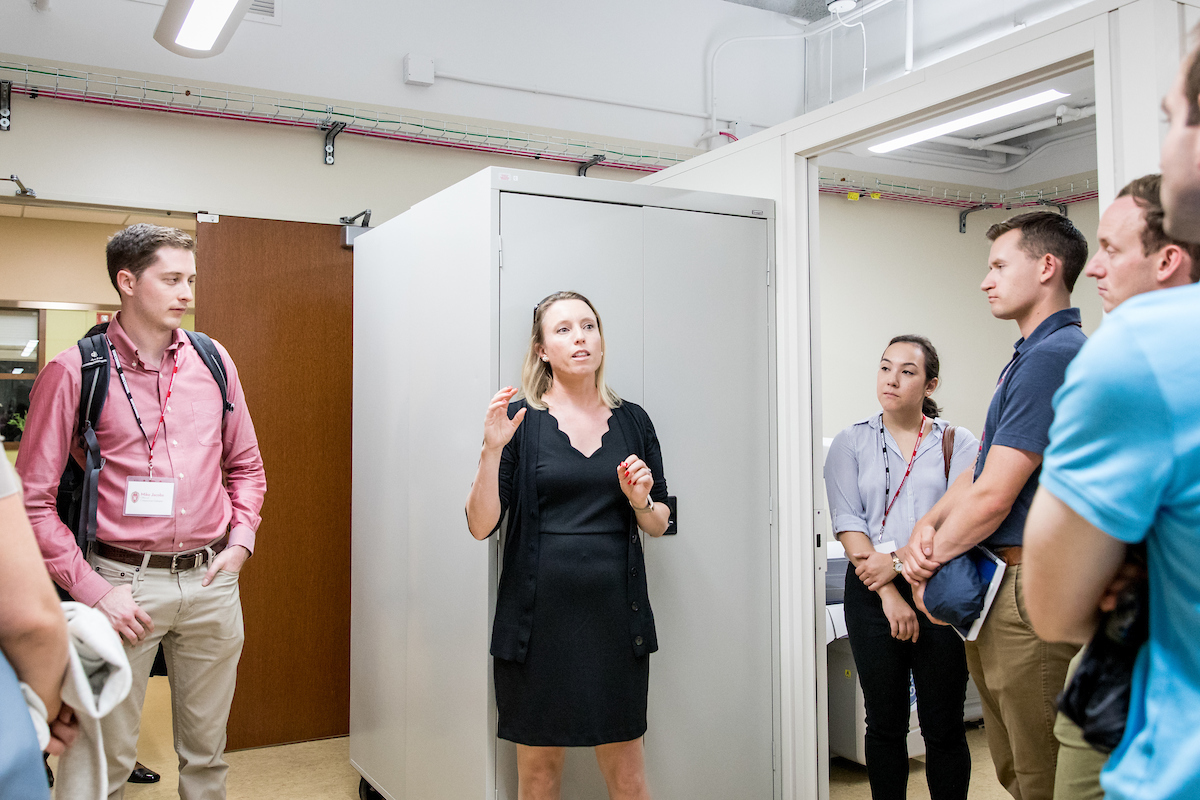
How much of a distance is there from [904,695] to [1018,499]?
94 centimetres

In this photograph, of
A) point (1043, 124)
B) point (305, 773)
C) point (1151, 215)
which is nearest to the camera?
point (1151, 215)

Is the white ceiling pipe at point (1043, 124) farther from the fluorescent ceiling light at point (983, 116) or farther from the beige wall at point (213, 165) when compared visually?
the beige wall at point (213, 165)

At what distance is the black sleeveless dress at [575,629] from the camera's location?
7.24 ft

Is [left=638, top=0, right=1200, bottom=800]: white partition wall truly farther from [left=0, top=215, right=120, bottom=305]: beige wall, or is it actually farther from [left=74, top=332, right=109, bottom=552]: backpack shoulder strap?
[left=0, top=215, right=120, bottom=305]: beige wall

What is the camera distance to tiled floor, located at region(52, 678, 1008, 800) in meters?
3.17

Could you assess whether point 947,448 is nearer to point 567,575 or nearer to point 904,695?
point 904,695

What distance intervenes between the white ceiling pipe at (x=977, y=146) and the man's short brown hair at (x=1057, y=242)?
135 inches

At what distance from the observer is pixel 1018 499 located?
1.89 meters

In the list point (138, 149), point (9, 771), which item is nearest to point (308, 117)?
point (138, 149)

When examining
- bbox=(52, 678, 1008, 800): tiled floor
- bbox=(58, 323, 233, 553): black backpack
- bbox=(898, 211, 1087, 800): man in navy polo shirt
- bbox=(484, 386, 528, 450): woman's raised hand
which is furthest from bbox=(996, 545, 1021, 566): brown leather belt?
bbox=(58, 323, 233, 553): black backpack

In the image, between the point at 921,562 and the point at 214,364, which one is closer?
the point at 921,562

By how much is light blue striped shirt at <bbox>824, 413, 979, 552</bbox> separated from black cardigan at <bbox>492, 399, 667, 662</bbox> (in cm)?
73

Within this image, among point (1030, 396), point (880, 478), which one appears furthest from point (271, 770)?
point (1030, 396)

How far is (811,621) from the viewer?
2816 mm
